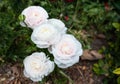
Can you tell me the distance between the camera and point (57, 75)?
7.59 ft

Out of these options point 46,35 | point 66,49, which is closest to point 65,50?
point 66,49

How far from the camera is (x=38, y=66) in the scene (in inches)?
78.7

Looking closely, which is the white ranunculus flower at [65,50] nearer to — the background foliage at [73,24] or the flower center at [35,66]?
the flower center at [35,66]

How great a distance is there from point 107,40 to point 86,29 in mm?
182

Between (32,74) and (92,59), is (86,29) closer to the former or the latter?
(92,59)

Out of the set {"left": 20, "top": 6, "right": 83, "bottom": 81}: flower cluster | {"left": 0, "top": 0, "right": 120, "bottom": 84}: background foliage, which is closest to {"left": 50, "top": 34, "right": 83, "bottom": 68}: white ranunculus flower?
{"left": 20, "top": 6, "right": 83, "bottom": 81}: flower cluster

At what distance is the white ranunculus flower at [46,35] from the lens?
192 cm

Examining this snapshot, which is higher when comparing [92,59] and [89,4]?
[89,4]

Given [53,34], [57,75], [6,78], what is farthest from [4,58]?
[53,34]

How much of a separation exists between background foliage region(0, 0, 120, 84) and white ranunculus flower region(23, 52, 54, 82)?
7.0 inches

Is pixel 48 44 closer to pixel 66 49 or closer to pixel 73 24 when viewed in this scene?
pixel 66 49

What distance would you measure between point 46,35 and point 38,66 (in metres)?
0.20

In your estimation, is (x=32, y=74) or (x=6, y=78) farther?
(x=6, y=78)

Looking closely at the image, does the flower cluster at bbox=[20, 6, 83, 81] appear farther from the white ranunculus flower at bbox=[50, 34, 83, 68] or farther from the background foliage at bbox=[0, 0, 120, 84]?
the background foliage at bbox=[0, 0, 120, 84]
